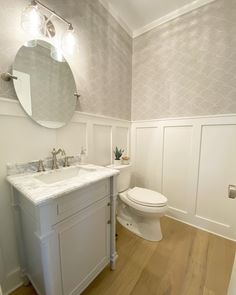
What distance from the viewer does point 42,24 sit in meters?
1.12

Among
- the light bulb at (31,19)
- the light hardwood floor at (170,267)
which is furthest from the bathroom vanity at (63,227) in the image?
the light bulb at (31,19)

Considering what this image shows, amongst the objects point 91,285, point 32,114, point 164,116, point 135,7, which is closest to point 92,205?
point 91,285

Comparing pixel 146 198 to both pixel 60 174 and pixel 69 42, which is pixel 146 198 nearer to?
pixel 60 174

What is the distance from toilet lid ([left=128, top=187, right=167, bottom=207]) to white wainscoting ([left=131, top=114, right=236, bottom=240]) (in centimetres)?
46

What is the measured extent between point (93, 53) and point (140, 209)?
5.62 feet

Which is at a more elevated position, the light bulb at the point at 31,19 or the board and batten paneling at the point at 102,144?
the light bulb at the point at 31,19

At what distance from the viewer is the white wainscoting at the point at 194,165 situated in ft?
5.22

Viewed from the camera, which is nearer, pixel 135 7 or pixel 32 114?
pixel 32 114

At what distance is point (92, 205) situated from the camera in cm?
100

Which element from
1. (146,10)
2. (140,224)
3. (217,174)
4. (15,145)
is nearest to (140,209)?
(140,224)

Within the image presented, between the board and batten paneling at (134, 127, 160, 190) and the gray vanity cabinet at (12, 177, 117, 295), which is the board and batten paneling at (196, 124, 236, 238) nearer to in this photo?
the board and batten paneling at (134, 127, 160, 190)

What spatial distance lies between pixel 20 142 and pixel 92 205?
684mm

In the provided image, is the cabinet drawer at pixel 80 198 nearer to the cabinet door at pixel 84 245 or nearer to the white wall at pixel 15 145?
the cabinet door at pixel 84 245

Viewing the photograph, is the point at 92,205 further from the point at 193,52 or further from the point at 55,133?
the point at 193,52
